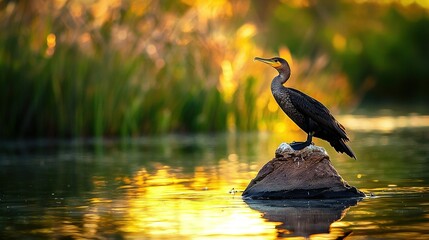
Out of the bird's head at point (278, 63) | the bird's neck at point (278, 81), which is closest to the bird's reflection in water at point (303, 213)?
the bird's neck at point (278, 81)

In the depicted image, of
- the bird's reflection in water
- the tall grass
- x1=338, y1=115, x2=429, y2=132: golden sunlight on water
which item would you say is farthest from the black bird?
x1=338, y1=115, x2=429, y2=132: golden sunlight on water

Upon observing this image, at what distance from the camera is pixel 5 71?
2236cm

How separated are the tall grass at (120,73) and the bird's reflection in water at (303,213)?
11.0 metres

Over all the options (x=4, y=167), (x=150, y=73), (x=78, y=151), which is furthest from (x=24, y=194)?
(x=150, y=73)

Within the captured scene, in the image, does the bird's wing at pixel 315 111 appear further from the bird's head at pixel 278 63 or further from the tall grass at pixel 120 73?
the tall grass at pixel 120 73

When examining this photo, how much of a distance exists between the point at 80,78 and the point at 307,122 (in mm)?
10377

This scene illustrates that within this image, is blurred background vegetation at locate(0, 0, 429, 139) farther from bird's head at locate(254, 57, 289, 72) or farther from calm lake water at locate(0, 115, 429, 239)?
bird's head at locate(254, 57, 289, 72)

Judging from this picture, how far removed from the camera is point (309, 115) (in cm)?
1282

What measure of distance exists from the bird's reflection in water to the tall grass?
1096 cm

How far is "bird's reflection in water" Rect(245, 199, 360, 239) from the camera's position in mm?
9930

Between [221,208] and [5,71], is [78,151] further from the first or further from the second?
[221,208]

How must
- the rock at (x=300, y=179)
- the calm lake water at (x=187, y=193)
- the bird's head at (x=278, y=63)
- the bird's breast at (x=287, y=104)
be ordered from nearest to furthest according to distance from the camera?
the calm lake water at (x=187, y=193)
the rock at (x=300, y=179)
the bird's breast at (x=287, y=104)
the bird's head at (x=278, y=63)

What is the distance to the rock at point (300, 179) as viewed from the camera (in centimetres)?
1236

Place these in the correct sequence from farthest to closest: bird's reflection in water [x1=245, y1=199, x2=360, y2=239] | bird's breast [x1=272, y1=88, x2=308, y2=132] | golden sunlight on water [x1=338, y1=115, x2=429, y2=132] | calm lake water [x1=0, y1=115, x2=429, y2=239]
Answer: golden sunlight on water [x1=338, y1=115, x2=429, y2=132] → bird's breast [x1=272, y1=88, x2=308, y2=132] → calm lake water [x1=0, y1=115, x2=429, y2=239] → bird's reflection in water [x1=245, y1=199, x2=360, y2=239]
